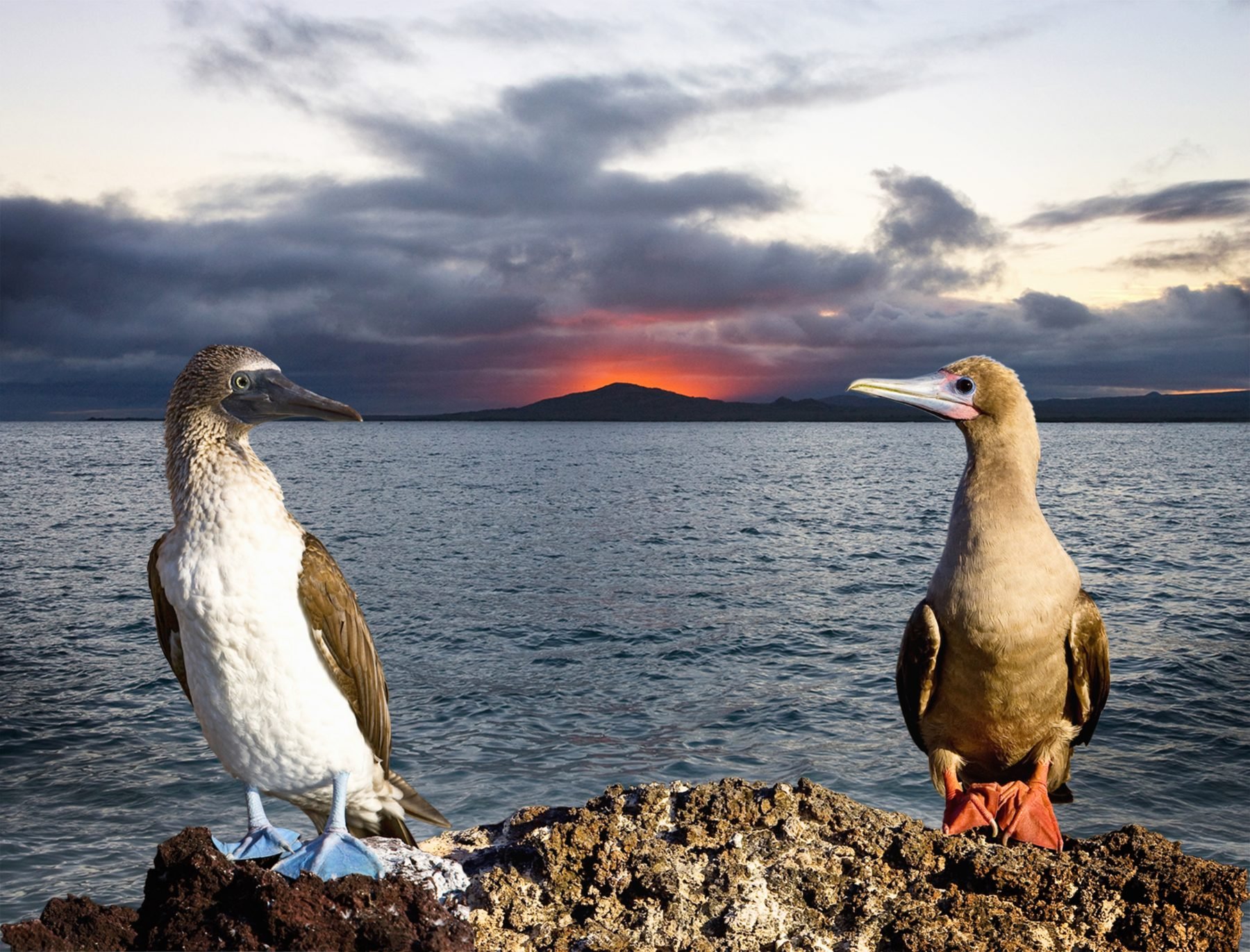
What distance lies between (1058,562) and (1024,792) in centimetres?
113

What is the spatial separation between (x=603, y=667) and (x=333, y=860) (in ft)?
44.4

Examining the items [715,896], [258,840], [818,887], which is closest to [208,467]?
[258,840]

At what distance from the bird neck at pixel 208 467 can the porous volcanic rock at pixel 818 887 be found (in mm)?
1906

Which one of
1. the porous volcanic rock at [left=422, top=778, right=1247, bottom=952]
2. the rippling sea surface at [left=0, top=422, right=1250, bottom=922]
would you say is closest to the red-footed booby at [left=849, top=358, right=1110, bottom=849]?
the porous volcanic rock at [left=422, top=778, right=1247, bottom=952]

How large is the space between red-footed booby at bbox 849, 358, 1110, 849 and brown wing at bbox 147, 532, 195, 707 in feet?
11.3

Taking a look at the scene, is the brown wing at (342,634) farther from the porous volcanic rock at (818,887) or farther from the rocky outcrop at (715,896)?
the porous volcanic rock at (818,887)

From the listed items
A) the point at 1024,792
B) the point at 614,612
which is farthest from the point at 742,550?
the point at 1024,792

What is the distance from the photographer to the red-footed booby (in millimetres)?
4551

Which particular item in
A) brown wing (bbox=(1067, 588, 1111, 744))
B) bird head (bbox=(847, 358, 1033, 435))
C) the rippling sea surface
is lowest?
the rippling sea surface

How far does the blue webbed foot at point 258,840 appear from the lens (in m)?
4.24

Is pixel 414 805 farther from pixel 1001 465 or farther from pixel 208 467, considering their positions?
pixel 1001 465

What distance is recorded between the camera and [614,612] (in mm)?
23141

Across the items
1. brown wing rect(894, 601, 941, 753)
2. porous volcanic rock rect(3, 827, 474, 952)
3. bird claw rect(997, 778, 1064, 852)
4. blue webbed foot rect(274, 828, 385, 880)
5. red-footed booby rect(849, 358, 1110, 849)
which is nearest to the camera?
porous volcanic rock rect(3, 827, 474, 952)

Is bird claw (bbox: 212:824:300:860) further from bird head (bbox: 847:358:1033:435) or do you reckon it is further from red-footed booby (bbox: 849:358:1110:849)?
bird head (bbox: 847:358:1033:435)
